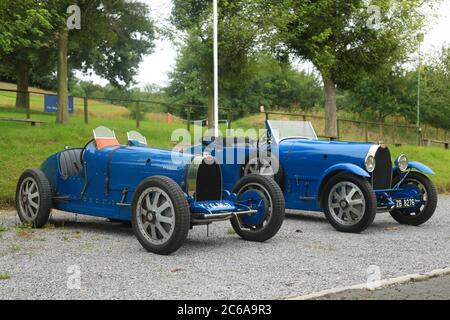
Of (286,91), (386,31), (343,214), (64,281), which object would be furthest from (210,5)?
(286,91)

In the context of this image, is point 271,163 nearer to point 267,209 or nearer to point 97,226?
point 267,209

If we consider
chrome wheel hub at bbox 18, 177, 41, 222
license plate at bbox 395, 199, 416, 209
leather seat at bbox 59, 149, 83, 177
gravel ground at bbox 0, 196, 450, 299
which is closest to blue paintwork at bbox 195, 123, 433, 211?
license plate at bbox 395, 199, 416, 209

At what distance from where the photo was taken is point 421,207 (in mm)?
11469

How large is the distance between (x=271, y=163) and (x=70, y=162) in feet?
12.6

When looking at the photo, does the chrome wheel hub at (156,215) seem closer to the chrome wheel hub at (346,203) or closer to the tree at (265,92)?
the chrome wheel hub at (346,203)

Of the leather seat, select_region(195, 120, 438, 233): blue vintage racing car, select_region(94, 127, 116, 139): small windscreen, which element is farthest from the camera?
select_region(195, 120, 438, 233): blue vintage racing car

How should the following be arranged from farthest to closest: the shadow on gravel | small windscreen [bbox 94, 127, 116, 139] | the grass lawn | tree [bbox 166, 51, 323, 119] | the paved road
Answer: tree [bbox 166, 51, 323, 119] < the grass lawn < the shadow on gravel < small windscreen [bbox 94, 127, 116, 139] < the paved road

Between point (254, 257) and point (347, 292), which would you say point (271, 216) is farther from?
point (347, 292)

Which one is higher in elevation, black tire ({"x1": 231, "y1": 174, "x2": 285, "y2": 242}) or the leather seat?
the leather seat

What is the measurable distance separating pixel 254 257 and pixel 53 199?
3.71m

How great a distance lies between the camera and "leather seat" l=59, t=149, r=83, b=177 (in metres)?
9.74

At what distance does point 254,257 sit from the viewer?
7.62 m

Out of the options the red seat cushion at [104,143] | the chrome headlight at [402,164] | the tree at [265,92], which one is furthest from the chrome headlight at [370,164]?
the tree at [265,92]

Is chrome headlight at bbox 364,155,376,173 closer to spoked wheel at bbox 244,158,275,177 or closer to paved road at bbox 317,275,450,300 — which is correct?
spoked wheel at bbox 244,158,275,177
